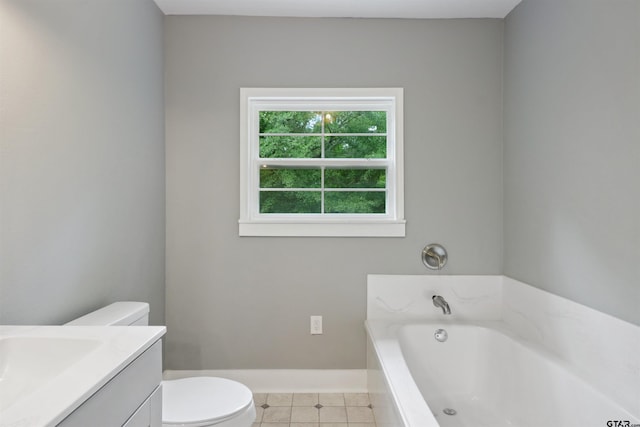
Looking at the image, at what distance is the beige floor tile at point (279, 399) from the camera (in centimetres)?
227

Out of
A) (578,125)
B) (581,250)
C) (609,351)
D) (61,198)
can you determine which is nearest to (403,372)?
(609,351)

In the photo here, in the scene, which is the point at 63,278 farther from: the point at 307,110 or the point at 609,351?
the point at 609,351

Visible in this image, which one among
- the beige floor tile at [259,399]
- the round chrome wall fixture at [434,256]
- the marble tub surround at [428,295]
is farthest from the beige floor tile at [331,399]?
the round chrome wall fixture at [434,256]

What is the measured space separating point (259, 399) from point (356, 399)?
0.60 m

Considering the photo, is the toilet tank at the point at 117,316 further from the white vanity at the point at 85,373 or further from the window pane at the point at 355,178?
the window pane at the point at 355,178

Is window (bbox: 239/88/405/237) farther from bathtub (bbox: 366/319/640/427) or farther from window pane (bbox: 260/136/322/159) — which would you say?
bathtub (bbox: 366/319/640/427)

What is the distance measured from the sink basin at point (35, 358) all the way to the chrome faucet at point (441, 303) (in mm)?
1819

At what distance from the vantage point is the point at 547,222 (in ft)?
6.32

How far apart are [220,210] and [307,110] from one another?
0.87m

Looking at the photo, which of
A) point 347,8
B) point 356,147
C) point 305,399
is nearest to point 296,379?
point 305,399

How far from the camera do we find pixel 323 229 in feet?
7.89

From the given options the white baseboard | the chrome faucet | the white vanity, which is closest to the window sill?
the chrome faucet

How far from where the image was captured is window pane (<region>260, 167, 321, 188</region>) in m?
2.51

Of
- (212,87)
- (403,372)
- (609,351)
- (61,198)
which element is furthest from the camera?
(212,87)
